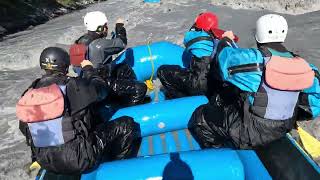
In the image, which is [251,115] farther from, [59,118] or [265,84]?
[59,118]

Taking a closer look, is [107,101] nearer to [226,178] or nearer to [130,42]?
[226,178]

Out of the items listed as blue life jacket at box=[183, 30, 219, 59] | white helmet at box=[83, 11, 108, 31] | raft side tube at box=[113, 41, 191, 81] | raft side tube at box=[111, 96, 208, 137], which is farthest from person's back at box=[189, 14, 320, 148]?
raft side tube at box=[113, 41, 191, 81]

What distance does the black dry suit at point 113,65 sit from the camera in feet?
14.9

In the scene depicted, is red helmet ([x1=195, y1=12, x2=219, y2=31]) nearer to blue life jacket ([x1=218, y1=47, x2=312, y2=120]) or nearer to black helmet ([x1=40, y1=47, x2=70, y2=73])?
blue life jacket ([x1=218, y1=47, x2=312, y2=120])

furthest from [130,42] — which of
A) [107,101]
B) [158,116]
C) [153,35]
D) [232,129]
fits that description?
[232,129]

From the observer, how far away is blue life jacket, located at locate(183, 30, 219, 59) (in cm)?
468

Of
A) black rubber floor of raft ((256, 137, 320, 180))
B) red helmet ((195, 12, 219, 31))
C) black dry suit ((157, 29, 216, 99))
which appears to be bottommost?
black rubber floor of raft ((256, 137, 320, 180))

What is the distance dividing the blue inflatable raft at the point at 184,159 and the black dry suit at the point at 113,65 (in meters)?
0.57

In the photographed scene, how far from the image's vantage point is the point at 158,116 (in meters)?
4.31

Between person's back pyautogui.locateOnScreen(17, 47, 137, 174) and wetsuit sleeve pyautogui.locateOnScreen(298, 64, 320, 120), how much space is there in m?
1.79

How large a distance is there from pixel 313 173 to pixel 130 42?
8.01m

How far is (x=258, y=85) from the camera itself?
3250 millimetres

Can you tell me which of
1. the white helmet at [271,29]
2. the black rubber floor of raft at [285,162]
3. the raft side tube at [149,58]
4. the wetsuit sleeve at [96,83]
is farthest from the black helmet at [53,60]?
the raft side tube at [149,58]

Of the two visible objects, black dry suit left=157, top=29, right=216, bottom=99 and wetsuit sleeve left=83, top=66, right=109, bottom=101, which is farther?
black dry suit left=157, top=29, right=216, bottom=99
